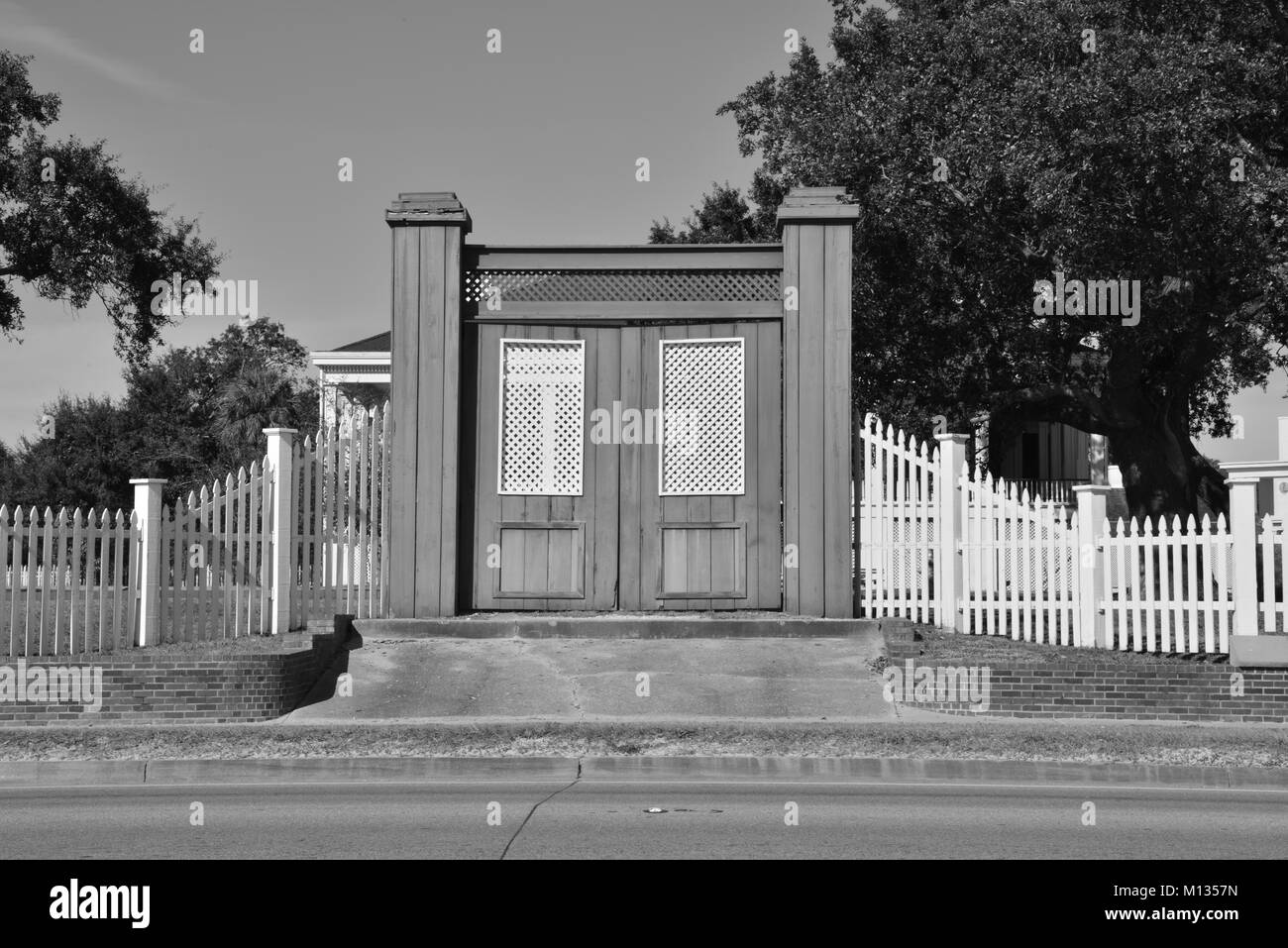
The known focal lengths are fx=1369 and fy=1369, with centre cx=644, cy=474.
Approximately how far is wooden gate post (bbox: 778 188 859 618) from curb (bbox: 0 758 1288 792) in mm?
3870

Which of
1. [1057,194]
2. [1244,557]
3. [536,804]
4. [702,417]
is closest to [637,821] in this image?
[536,804]

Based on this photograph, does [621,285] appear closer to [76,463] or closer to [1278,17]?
[1278,17]

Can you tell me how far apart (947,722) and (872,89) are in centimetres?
1436

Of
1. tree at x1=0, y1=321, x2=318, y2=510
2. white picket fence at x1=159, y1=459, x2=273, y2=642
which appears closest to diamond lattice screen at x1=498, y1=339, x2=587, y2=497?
white picket fence at x1=159, y1=459, x2=273, y2=642

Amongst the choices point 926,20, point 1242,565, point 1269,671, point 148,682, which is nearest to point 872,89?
point 926,20

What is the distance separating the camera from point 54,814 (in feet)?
26.7

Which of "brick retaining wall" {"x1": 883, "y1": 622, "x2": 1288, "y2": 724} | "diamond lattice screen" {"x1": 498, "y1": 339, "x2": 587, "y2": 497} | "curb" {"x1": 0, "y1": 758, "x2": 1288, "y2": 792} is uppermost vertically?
"diamond lattice screen" {"x1": 498, "y1": 339, "x2": 587, "y2": 497}

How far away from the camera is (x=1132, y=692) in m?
11.3

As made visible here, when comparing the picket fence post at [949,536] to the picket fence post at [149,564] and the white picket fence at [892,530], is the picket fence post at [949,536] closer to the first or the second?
the white picket fence at [892,530]

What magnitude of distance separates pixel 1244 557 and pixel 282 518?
9273 mm

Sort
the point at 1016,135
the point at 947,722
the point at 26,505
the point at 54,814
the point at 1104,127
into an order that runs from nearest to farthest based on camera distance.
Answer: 1. the point at 54,814
2. the point at 947,722
3. the point at 1104,127
4. the point at 1016,135
5. the point at 26,505

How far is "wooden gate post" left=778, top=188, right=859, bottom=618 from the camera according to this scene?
13469 mm

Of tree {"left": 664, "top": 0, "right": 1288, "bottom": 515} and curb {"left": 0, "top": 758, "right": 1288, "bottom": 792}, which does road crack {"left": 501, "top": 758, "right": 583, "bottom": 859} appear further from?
tree {"left": 664, "top": 0, "right": 1288, "bottom": 515}

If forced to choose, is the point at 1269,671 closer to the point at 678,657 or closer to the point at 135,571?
the point at 678,657
